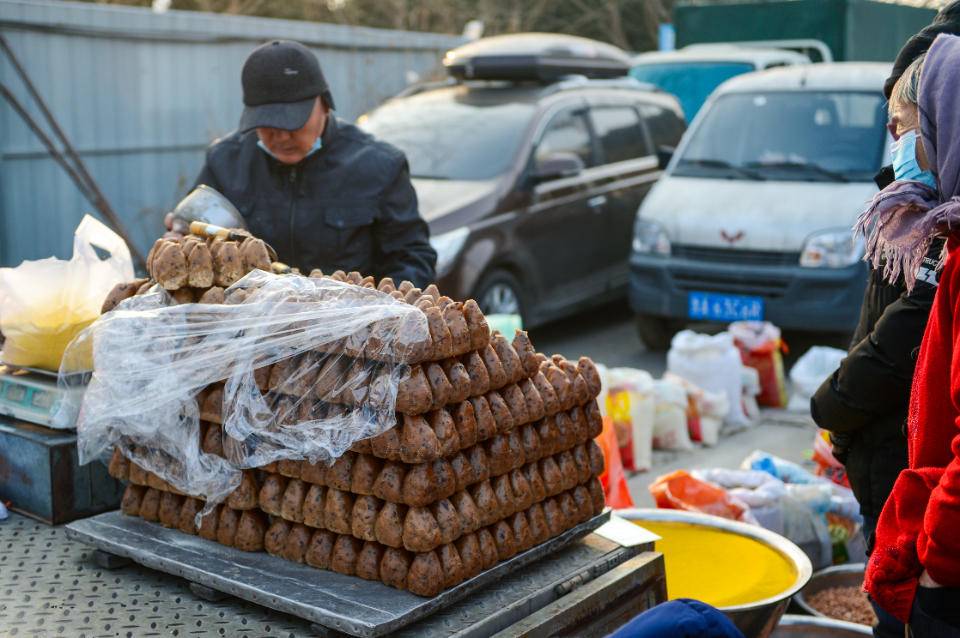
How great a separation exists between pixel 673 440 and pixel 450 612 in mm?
4175

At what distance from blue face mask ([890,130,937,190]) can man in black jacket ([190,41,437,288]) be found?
1.88 meters

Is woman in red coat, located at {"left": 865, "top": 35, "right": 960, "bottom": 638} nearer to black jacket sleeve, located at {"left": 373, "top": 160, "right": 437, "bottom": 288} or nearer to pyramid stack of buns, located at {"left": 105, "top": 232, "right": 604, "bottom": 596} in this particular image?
pyramid stack of buns, located at {"left": 105, "top": 232, "right": 604, "bottom": 596}

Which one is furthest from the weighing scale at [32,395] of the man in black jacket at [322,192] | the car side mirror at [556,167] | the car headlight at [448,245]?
the car side mirror at [556,167]

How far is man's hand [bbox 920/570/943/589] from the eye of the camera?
79.7 inches

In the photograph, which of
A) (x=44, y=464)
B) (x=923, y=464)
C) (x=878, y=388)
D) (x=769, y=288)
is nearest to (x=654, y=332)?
(x=769, y=288)

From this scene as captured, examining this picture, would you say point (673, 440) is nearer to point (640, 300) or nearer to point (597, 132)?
point (640, 300)

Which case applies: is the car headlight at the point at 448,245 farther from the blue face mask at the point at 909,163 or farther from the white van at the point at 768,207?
the blue face mask at the point at 909,163

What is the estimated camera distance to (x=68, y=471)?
2979 millimetres

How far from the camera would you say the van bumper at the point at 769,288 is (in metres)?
7.53

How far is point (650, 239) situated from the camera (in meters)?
8.23

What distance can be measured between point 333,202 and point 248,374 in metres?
1.44

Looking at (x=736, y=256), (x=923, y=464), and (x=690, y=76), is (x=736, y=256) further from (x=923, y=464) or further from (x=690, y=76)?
(x=923, y=464)

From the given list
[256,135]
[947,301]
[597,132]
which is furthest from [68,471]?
[597,132]

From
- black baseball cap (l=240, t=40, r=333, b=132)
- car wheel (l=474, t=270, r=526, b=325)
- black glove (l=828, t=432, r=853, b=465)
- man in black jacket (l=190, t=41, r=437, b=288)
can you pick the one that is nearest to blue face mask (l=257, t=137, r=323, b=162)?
man in black jacket (l=190, t=41, r=437, b=288)
